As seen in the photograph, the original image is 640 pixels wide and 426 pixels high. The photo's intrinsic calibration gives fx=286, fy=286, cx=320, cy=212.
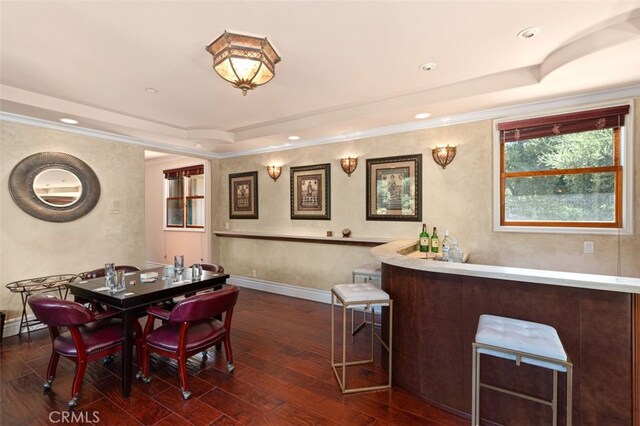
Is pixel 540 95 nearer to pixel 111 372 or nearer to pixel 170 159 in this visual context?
pixel 111 372

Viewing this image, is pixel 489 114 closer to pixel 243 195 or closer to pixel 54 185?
pixel 243 195

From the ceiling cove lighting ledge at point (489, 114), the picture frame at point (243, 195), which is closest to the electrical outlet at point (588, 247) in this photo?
the ceiling cove lighting ledge at point (489, 114)

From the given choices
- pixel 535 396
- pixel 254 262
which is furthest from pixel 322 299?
pixel 535 396

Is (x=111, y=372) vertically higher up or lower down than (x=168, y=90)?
lower down

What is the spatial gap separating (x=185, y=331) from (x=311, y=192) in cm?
294

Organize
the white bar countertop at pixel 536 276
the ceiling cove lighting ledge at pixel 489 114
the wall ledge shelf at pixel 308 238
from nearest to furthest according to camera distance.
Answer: the white bar countertop at pixel 536 276 → the ceiling cove lighting ledge at pixel 489 114 → the wall ledge shelf at pixel 308 238

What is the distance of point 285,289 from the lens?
5035 millimetres

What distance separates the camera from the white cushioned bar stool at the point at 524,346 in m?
1.41

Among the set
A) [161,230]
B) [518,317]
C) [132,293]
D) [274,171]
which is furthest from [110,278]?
[161,230]

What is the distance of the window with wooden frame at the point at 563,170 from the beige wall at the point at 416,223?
15 cm

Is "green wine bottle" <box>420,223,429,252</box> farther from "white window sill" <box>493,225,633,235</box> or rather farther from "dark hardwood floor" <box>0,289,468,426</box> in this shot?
"dark hardwood floor" <box>0,289,468,426</box>

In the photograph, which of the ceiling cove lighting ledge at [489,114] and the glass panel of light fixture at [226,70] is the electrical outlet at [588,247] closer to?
the ceiling cove lighting ledge at [489,114]

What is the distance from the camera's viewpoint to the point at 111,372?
8.69 feet

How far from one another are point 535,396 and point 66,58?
434cm
